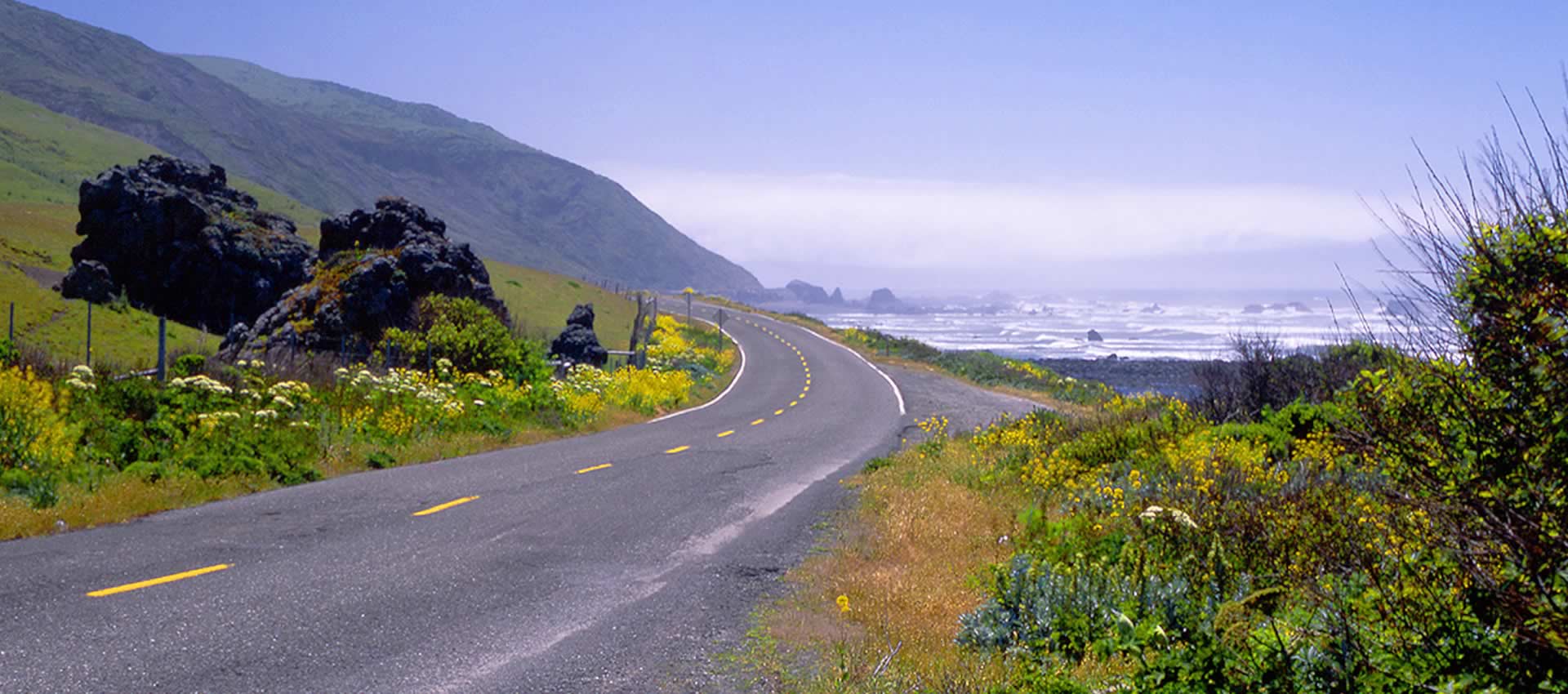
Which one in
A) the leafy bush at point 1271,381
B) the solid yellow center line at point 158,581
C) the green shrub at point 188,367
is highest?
the leafy bush at point 1271,381

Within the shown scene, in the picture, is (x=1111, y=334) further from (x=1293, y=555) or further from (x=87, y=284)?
(x=1293, y=555)

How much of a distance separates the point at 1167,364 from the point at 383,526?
5651 cm

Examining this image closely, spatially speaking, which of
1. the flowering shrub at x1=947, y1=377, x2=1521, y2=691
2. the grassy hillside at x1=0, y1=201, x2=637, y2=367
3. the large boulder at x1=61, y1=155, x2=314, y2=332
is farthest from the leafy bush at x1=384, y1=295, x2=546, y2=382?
the large boulder at x1=61, y1=155, x2=314, y2=332

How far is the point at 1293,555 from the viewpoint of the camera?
6863 mm

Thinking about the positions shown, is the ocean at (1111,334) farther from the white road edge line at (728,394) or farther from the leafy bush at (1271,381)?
the leafy bush at (1271,381)

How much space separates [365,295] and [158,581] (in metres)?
21.7

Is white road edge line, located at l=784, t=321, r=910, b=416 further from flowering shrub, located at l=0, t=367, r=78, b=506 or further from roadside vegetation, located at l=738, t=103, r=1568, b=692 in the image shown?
flowering shrub, located at l=0, t=367, r=78, b=506

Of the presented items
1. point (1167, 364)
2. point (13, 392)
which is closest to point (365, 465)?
point (13, 392)

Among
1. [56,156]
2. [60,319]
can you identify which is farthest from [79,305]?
[56,156]

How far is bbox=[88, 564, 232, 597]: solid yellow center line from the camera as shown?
6.90 m

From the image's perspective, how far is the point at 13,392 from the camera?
1107 cm

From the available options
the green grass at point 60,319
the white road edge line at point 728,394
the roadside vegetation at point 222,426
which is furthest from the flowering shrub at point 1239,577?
the green grass at point 60,319

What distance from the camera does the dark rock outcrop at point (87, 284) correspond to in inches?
Answer: 1597

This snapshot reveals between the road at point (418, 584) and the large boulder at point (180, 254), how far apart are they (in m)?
35.2
